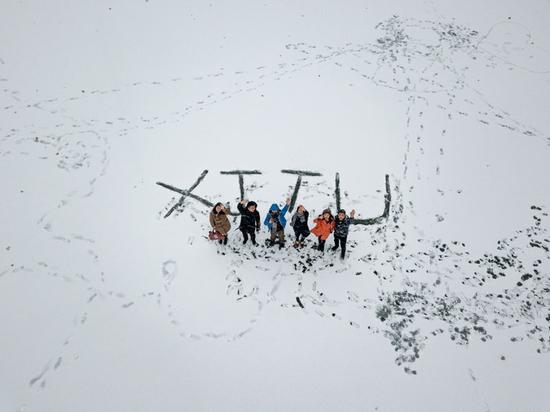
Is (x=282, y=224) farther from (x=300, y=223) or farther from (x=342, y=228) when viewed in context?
(x=342, y=228)

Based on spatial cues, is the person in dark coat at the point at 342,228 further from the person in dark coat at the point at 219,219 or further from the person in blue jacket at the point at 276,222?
the person in dark coat at the point at 219,219

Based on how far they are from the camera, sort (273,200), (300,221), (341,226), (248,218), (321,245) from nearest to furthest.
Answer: (341,226)
(300,221)
(248,218)
(321,245)
(273,200)

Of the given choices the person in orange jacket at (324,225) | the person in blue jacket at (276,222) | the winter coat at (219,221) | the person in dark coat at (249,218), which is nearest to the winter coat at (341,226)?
the person in orange jacket at (324,225)

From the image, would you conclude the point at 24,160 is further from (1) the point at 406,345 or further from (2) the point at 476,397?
(2) the point at 476,397

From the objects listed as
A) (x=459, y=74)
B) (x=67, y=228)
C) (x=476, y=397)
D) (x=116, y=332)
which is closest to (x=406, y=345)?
(x=476, y=397)

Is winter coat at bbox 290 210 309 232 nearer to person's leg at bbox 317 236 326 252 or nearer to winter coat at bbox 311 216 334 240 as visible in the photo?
winter coat at bbox 311 216 334 240

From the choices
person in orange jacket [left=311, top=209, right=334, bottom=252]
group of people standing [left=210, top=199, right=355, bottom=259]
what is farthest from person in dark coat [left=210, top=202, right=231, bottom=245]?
person in orange jacket [left=311, top=209, right=334, bottom=252]

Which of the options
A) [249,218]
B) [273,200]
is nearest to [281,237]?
[249,218]
